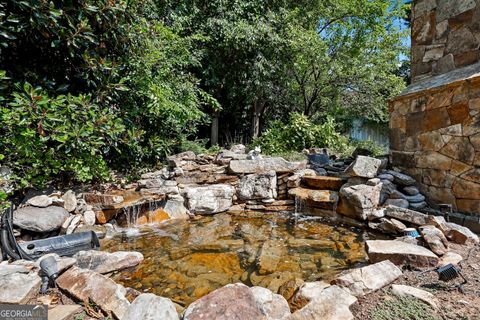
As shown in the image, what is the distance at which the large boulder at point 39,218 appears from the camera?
111 inches

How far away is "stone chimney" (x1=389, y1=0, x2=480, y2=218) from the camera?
290 centimetres

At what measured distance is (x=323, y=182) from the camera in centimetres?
432

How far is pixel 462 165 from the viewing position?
9.69ft

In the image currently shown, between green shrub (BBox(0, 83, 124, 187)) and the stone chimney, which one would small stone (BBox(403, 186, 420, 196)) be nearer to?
the stone chimney

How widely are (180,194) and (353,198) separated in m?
2.81

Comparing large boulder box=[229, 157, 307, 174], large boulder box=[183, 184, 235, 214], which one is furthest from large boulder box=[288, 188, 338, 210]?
large boulder box=[183, 184, 235, 214]

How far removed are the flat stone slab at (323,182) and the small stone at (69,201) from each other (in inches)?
146

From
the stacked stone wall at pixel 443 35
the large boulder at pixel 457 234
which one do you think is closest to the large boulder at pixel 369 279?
the large boulder at pixel 457 234

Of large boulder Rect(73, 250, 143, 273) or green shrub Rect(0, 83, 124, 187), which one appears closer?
large boulder Rect(73, 250, 143, 273)

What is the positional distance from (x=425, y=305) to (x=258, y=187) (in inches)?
129

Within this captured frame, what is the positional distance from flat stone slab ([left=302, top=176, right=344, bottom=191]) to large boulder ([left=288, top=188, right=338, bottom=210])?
0.11 metres

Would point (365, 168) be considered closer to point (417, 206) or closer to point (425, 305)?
point (417, 206)

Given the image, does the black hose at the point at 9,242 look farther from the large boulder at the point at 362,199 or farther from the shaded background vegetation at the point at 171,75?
the large boulder at the point at 362,199

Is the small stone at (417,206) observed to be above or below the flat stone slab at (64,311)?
above
